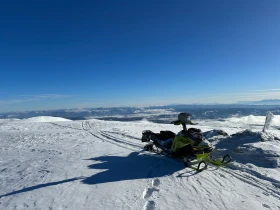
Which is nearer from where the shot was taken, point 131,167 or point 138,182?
point 138,182

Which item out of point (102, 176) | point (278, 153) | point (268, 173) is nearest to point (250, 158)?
point (278, 153)

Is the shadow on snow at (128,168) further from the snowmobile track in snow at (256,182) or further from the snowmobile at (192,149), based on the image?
the snowmobile track in snow at (256,182)

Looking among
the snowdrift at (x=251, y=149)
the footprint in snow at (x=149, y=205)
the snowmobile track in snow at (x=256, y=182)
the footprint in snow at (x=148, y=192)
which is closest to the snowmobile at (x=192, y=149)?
the snowmobile track in snow at (x=256, y=182)

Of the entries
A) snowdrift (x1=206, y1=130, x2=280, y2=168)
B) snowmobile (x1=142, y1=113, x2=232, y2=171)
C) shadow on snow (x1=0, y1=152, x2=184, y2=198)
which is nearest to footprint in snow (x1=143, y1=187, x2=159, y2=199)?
shadow on snow (x1=0, y1=152, x2=184, y2=198)

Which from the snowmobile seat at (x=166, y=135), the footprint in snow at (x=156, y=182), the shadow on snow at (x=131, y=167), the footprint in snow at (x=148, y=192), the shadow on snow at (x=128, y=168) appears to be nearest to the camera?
the footprint in snow at (x=148, y=192)

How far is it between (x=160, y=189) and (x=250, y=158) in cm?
469

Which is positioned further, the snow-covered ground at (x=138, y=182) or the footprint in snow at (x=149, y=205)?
the snow-covered ground at (x=138, y=182)

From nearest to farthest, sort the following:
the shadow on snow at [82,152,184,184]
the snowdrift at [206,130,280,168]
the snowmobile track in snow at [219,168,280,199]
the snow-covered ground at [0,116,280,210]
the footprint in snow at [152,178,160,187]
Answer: the snow-covered ground at [0,116,280,210] < the snowmobile track in snow at [219,168,280,199] < the footprint in snow at [152,178,160,187] < the shadow on snow at [82,152,184,184] < the snowdrift at [206,130,280,168]

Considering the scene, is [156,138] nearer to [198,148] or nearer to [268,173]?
[198,148]

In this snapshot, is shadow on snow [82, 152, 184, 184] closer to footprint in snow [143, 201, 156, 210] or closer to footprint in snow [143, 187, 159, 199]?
footprint in snow [143, 187, 159, 199]

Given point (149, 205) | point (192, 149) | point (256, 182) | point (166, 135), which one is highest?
point (166, 135)

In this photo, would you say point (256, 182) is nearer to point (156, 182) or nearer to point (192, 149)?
point (192, 149)

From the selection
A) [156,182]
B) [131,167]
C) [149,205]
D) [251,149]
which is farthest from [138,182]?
[251,149]

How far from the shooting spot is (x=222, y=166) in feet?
25.5
